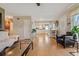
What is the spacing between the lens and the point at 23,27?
34.5ft

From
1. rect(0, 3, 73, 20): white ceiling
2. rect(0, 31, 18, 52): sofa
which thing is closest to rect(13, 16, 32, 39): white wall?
rect(0, 3, 73, 20): white ceiling

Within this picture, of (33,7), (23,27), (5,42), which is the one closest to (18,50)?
(5,42)

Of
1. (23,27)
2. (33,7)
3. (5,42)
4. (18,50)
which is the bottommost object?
(18,50)

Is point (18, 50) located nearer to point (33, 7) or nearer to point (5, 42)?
point (5, 42)

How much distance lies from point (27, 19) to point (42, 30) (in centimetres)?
743

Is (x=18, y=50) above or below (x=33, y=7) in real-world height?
below

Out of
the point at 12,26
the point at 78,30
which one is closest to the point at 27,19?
the point at 12,26

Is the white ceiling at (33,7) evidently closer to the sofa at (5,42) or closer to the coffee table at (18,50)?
the sofa at (5,42)

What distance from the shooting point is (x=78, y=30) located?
5.96 m

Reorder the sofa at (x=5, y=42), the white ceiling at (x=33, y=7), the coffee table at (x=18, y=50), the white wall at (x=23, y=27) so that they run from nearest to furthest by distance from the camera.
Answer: the sofa at (x=5, y=42) → the coffee table at (x=18, y=50) → the white ceiling at (x=33, y=7) → the white wall at (x=23, y=27)

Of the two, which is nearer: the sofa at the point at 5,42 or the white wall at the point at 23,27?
the sofa at the point at 5,42

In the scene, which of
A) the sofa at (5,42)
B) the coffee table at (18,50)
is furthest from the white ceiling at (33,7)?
the coffee table at (18,50)

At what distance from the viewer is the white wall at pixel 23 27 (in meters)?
10.2

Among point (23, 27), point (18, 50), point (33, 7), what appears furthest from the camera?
point (23, 27)
